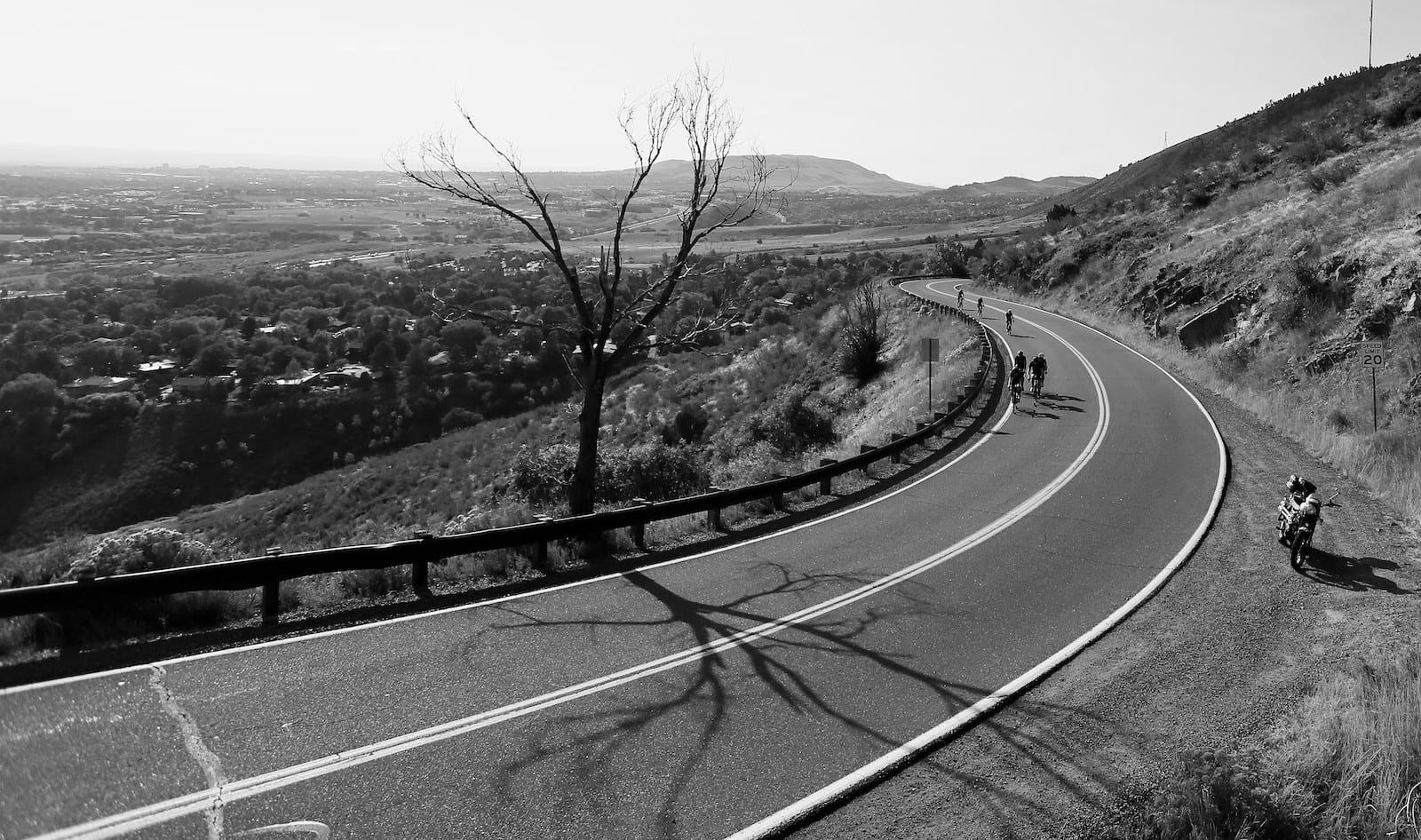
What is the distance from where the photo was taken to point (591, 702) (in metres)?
7.26

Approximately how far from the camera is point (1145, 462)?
1869 centimetres

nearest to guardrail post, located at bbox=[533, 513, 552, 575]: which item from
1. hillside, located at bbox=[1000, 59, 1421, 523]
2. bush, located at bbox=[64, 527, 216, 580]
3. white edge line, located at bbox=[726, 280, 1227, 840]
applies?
bush, located at bbox=[64, 527, 216, 580]

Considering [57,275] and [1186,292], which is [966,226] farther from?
[57,275]

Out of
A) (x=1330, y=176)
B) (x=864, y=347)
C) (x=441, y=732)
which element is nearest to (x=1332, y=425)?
(x=864, y=347)

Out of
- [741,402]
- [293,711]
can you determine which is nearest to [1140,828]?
[293,711]

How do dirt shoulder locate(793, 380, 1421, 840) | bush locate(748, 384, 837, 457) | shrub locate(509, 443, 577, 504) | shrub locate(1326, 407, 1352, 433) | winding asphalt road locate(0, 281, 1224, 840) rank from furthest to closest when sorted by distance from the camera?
1. bush locate(748, 384, 837, 457)
2. shrub locate(509, 443, 577, 504)
3. shrub locate(1326, 407, 1352, 433)
4. dirt shoulder locate(793, 380, 1421, 840)
5. winding asphalt road locate(0, 281, 1224, 840)

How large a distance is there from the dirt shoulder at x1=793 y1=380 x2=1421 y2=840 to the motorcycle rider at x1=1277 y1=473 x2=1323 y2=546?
0.48 metres

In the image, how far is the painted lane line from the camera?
205 inches

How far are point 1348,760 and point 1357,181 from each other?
121 feet

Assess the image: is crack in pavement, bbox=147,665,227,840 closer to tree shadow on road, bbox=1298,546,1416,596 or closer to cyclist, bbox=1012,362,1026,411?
tree shadow on road, bbox=1298,546,1416,596

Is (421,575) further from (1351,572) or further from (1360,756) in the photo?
(1351,572)

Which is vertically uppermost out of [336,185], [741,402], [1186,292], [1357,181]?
[336,185]

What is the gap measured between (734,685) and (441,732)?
2539mm

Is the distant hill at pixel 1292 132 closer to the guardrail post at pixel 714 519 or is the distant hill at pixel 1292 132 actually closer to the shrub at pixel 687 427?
the shrub at pixel 687 427
